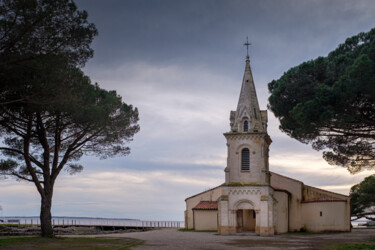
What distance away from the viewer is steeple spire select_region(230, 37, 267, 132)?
39.2 m

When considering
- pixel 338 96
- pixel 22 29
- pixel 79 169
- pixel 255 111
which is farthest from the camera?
pixel 255 111

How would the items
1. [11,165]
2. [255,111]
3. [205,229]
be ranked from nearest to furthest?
[11,165]
[255,111]
[205,229]

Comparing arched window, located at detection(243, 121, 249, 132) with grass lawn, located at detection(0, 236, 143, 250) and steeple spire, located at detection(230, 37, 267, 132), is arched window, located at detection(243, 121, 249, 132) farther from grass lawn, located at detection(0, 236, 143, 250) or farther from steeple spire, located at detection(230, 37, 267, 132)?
grass lawn, located at detection(0, 236, 143, 250)

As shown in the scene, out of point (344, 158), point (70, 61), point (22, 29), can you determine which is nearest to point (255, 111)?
point (344, 158)

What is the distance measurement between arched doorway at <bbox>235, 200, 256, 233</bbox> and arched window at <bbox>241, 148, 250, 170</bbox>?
309cm

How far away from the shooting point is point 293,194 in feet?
152

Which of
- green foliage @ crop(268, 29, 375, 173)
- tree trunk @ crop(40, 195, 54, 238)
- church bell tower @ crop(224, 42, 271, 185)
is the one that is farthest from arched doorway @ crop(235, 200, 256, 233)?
tree trunk @ crop(40, 195, 54, 238)

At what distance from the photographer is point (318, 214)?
4406 centimetres

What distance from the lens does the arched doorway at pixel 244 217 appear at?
37831 mm

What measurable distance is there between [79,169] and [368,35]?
23.8 meters

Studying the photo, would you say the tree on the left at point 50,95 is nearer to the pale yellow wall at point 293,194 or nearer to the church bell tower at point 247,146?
the church bell tower at point 247,146

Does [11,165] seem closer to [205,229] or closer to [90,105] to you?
[90,105]

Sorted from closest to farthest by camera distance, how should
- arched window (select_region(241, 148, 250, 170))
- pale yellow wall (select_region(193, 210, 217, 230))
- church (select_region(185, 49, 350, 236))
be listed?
church (select_region(185, 49, 350, 236)) → arched window (select_region(241, 148, 250, 170)) → pale yellow wall (select_region(193, 210, 217, 230))

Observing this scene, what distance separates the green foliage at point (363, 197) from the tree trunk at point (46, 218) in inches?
1463
